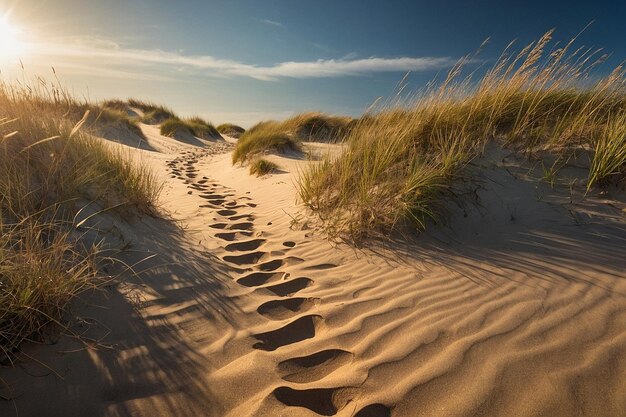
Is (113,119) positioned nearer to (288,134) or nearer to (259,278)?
(288,134)

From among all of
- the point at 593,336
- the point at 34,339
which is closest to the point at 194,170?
the point at 34,339

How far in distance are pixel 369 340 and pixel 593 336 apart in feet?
3.70

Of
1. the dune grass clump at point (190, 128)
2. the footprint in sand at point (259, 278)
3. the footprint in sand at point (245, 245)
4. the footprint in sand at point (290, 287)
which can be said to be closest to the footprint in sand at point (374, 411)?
the footprint in sand at point (290, 287)

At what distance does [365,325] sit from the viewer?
195 centimetres

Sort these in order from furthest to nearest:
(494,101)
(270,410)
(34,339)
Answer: (494,101), (34,339), (270,410)

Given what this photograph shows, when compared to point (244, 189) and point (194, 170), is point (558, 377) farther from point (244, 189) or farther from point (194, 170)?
point (194, 170)

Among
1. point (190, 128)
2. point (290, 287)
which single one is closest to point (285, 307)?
point (290, 287)

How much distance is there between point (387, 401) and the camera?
1446mm

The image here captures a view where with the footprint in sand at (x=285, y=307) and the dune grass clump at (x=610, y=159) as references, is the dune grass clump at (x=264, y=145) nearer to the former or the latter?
the footprint in sand at (x=285, y=307)

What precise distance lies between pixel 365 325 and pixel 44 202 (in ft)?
8.07

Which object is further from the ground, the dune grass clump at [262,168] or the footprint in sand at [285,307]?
the dune grass clump at [262,168]

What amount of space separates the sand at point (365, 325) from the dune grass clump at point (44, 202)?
0.59ft

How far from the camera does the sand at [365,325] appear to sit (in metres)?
1.45

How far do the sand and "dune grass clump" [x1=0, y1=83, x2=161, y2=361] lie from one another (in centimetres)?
18
